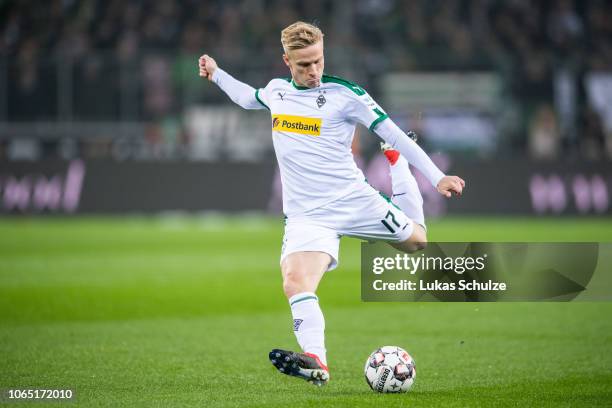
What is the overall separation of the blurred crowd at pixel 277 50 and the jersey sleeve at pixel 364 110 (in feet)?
54.5

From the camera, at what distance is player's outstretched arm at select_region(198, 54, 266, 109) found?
742cm

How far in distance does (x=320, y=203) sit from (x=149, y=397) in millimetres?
1600

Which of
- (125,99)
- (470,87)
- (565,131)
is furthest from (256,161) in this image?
(565,131)

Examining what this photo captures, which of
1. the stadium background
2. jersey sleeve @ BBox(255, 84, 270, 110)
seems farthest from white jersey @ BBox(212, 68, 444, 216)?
the stadium background

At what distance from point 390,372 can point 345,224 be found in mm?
982

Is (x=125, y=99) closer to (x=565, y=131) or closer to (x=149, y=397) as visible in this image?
(x=565, y=131)

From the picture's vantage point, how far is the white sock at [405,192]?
779cm

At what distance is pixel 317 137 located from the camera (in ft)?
22.4

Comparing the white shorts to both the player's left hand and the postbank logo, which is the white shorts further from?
the player's left hand

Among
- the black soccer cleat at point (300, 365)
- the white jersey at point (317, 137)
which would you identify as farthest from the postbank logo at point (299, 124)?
the black soccer cleat at point (300, 365)

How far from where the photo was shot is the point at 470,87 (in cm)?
2386

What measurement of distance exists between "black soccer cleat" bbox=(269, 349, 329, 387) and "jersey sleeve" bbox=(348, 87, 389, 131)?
4.92 ft

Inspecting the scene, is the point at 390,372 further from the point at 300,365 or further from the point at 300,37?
the point at 300,37

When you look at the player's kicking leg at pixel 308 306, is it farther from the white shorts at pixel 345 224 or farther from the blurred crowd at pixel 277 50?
the blurred crowd at pixel 277 50
